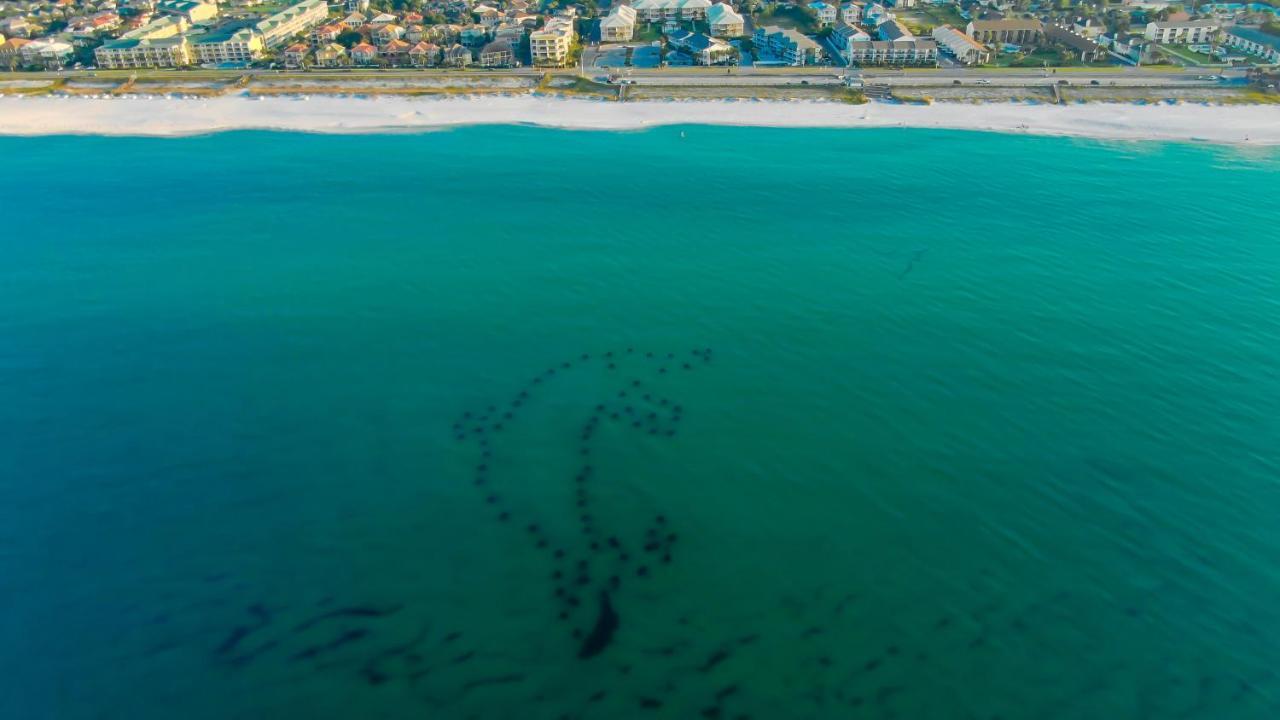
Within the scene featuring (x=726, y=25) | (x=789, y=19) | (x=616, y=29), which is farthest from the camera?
(x=789, y=19)

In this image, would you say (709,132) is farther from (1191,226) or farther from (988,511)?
(988,511)

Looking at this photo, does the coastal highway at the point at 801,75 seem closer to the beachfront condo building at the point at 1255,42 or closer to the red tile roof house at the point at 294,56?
the red tile roof house at the point at 294,56

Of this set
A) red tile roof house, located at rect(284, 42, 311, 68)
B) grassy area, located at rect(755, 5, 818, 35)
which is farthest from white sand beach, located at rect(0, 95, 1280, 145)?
grassy area, located at rect(755, 5, 818, 35)

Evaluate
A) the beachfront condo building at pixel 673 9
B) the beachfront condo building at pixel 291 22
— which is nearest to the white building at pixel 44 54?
the beachfront condo building at pixel 291 22

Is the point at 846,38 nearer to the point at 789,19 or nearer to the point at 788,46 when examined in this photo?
the point at 788,46

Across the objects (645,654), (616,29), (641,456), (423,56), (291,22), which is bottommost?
(645,654)

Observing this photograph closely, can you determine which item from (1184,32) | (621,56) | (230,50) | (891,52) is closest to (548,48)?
(621,56)
